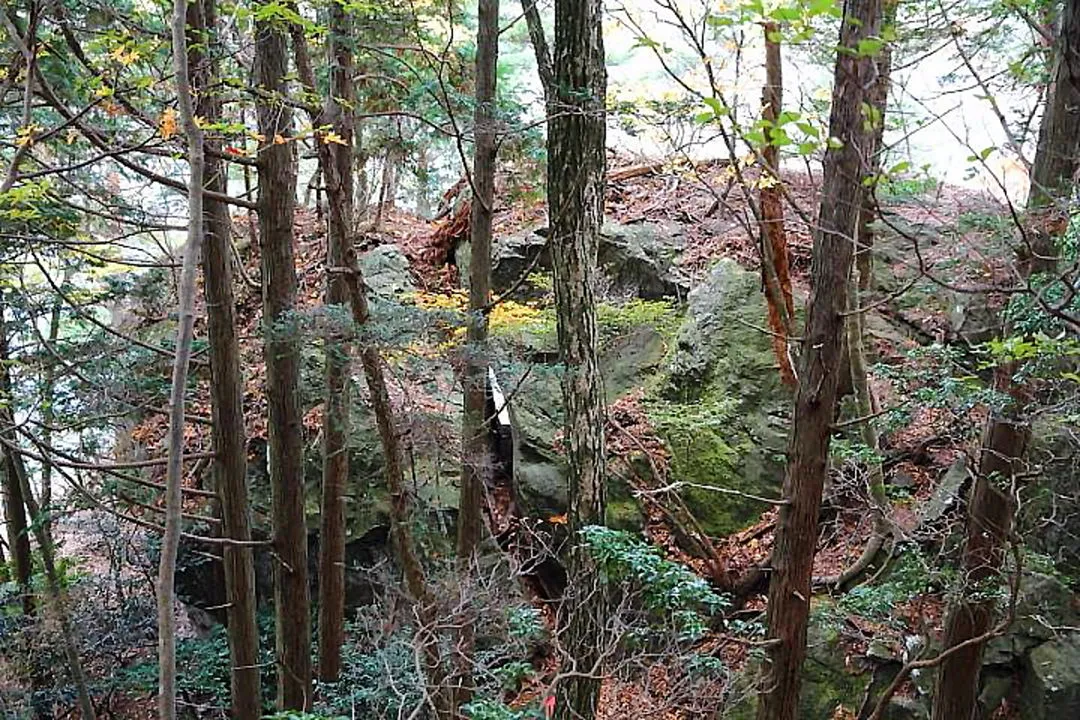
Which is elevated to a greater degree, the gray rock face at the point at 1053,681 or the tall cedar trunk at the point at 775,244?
the tall cedar trunk at the point at 775,244

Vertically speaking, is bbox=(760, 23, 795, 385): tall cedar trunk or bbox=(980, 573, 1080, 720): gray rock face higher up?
bbox=(760, 23, 795, 385): tall cedar trunk

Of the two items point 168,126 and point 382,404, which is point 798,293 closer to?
point 382,404

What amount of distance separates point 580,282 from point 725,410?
3.62 metres

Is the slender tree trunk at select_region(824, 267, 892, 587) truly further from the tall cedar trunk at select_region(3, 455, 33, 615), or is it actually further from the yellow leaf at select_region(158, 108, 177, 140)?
the tall cedar trunk at select_region(3, 455, 33, 615)

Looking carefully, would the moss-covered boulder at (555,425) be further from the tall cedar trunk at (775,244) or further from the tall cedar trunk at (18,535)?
the tall cedar trunk at (18,535)

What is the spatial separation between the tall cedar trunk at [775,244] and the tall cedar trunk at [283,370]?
367 centimetres

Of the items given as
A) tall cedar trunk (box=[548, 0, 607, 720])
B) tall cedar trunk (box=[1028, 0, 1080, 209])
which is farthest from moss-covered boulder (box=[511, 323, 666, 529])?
tall cedar trunk (box=[1028, 0, 1080, 209])

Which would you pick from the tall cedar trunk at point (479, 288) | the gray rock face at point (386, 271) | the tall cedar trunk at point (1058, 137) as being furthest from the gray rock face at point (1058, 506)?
the gray rock face at point (386, 271)

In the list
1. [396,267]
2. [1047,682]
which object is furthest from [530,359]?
[1047,682]

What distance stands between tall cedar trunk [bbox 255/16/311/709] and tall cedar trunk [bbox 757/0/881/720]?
318cm

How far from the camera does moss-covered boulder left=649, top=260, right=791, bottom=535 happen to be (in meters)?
7.75

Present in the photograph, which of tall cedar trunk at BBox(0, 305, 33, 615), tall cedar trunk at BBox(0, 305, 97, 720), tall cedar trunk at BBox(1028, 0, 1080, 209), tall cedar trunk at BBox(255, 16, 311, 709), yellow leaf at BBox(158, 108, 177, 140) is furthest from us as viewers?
tall cedar trunk at BBox(0, 305, 33, 615)

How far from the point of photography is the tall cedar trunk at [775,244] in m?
6.63

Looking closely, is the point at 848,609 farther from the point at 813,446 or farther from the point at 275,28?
the point at 275,28
